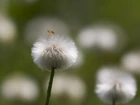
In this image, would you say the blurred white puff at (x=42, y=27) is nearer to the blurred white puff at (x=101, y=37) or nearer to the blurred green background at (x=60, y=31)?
the blurred green background at (x=60, y=31)

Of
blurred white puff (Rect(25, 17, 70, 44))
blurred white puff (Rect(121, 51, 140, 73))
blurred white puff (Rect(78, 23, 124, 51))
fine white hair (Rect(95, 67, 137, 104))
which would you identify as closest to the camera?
fine white hair (Rect(95, 67, 137, 104))

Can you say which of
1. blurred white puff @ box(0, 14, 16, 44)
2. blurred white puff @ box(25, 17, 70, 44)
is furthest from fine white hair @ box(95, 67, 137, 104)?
blurred white puff @ box(25, 17, 70, 44)

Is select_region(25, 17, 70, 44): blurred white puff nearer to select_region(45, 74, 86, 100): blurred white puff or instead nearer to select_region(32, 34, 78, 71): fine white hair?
select_region(45, 74, 86, 100): blurred white puff

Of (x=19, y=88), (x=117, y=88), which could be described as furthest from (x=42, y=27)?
(x=117, y=88)

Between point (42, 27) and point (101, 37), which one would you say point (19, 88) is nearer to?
point (101, 37)

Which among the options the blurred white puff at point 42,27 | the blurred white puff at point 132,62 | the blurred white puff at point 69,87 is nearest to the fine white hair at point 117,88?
the blurred white puff at point 69,87
